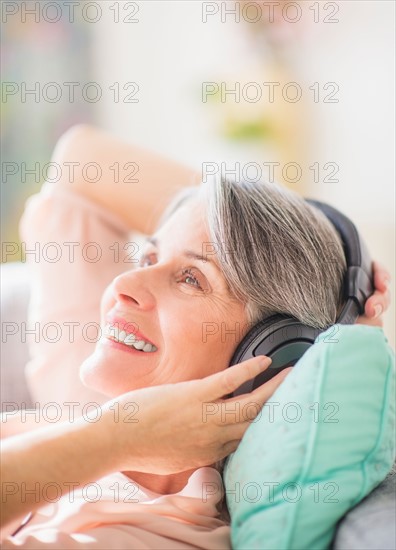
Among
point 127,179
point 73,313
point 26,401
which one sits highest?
point 127,179

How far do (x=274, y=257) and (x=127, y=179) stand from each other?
66cm

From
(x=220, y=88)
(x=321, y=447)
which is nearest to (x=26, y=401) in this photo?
(x=321, y=447)

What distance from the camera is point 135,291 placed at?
1138 mm

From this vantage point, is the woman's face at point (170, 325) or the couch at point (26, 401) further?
the woman's face at point (170, 325)

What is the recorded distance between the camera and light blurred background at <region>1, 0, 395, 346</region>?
2.54 m

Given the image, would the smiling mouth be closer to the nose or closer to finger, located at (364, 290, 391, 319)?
the nose

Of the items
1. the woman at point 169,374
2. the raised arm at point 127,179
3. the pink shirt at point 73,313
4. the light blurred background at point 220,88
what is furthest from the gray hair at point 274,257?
the light blurred background at point 220,88

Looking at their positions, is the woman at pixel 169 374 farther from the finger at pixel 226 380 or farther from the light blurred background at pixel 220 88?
the light blurred background at pixel 220 88

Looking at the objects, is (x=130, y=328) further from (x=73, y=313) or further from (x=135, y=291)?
(x=73, y=313)

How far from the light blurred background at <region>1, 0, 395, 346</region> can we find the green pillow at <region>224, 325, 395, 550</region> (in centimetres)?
126

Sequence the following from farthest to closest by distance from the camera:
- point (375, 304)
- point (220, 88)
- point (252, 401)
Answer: point (220, 88), point (375, 304), point (252, 401)

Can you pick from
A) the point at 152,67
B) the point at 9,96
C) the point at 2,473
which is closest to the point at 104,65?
the point at 152,67

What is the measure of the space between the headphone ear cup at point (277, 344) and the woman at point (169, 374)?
23 mm

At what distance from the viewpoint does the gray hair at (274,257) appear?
3.67 feet
